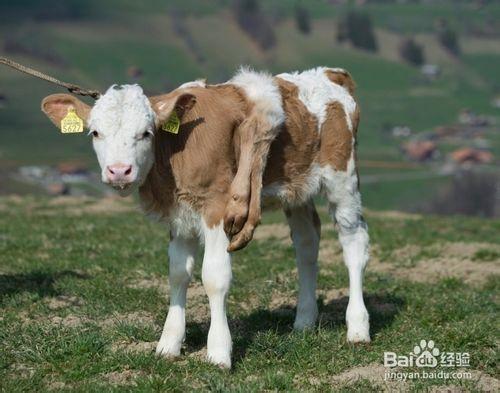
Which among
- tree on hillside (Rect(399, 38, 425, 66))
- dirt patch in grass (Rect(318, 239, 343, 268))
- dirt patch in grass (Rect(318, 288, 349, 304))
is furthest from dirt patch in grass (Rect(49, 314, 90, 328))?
tree on hillside (Rect(399, 38, 425, 66))

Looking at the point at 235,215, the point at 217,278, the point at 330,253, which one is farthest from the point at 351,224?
the point at 330,253

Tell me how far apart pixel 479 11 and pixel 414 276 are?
154158mm

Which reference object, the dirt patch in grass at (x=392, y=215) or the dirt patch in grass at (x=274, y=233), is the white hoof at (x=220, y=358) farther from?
the dirt patch in grass at (x=392, y=215)

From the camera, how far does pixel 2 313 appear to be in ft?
32.9

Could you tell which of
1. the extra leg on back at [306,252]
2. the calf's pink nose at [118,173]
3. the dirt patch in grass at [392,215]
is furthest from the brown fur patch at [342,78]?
the dirt patch in grass at [392,215]

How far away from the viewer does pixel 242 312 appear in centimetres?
1057

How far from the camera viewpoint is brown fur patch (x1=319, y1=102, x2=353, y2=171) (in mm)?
9727

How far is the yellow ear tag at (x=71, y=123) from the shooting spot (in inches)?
330

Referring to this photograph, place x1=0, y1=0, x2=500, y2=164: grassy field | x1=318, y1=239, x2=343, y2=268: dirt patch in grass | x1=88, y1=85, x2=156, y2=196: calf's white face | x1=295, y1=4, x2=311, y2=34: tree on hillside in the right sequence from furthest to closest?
x1=295, y1=4, x2=311, y2=34: tree on hillside
x1=0, y1=0, x2=500, y2=164: grassy field
x1=318, y1=239, x2=343, y2=268: dirt patch in grass
x1=88, y1=85, x2=156, y2=196: calf's white face

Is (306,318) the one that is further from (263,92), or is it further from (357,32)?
(357,32)

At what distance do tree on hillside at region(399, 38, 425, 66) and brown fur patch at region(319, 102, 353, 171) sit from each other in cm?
13826

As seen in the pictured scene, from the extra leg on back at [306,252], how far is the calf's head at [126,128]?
2488 mm

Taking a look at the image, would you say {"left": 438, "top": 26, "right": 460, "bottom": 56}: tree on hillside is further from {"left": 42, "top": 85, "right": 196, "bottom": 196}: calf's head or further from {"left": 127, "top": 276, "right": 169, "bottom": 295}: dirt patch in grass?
{"left": 42, "top": 85, "right": 196, "bottom": 196}: calf's head

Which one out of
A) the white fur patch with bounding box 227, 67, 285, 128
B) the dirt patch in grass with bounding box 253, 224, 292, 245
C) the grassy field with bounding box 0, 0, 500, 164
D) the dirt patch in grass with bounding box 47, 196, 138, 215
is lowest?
the dirt patch in grass with bounding box 253, 224, 292, 245
